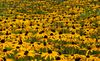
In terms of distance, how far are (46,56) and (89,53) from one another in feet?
5.86

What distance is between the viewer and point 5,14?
21125 millimetres

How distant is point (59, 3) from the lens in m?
27.1

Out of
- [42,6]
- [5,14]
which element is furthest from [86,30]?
[42,6]

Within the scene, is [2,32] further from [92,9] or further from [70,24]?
[92,9]

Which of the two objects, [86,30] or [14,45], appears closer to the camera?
[14,45]

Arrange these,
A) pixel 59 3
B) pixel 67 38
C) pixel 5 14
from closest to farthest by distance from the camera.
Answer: pixel 67 38 < pixel 5 14 < pixel 59 3

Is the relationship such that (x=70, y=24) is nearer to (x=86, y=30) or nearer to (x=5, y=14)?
(x=86, y=30)

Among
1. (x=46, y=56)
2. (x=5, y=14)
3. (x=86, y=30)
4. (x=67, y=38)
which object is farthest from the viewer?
(x=5, y=14)

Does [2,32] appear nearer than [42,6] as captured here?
Yes

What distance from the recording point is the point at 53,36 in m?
13.5

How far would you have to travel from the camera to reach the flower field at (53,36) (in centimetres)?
1063

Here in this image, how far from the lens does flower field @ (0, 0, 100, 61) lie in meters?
10.6

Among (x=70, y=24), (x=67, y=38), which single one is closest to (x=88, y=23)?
(x=70, y=24)

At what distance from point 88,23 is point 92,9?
5935mm
